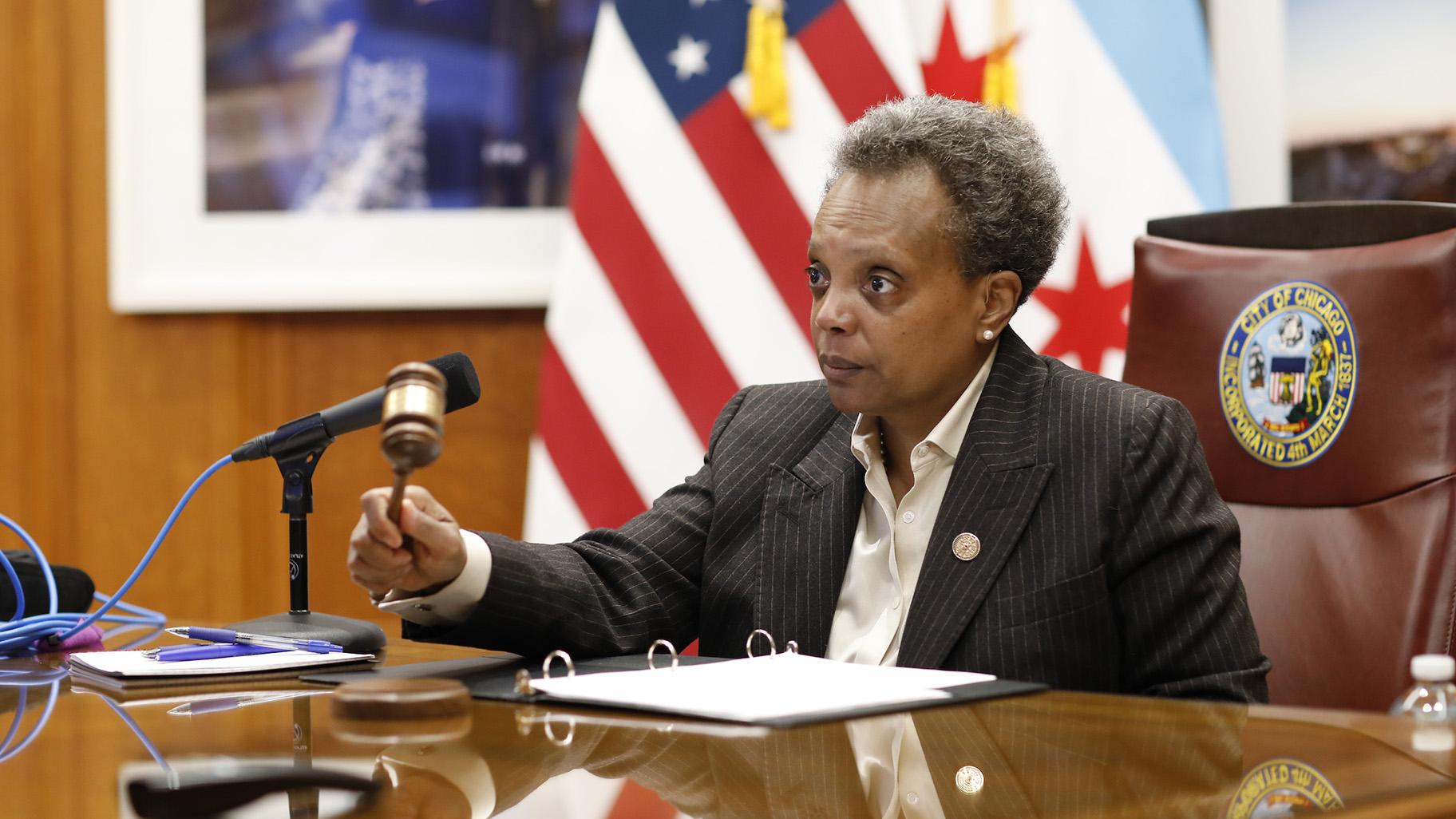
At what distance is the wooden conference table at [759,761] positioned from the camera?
783 mm

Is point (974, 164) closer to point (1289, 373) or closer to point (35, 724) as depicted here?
point (1289, 373)

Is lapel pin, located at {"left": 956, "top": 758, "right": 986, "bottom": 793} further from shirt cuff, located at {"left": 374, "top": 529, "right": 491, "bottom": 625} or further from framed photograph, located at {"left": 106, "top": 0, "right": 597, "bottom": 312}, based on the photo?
framed photograph, located at {"left": 106, "top": 0, "right": 597, "bottom": 312}

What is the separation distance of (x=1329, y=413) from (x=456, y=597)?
103 centimetres

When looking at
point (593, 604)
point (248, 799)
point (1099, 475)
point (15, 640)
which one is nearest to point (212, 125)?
point (15, 640)

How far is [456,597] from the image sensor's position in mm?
1413

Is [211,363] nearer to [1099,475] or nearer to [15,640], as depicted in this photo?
[15,640]

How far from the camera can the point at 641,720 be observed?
1049 millimetres

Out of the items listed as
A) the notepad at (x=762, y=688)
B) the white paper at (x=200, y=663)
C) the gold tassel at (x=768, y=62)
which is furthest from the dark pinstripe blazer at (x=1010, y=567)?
the gold tassel at (x=768, y=62)

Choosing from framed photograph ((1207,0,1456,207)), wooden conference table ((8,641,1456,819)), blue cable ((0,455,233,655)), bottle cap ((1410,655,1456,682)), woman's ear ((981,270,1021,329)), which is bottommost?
blue cable ((0,455,233,655))

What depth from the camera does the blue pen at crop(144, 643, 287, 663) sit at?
4.54ft

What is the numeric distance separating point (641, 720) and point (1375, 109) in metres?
2.03

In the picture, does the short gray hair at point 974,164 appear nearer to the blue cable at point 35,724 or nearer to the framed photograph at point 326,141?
the blue cable at point 35,724

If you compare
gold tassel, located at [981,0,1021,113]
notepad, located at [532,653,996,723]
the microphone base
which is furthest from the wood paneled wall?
notepad, located at [532,653,996,723]

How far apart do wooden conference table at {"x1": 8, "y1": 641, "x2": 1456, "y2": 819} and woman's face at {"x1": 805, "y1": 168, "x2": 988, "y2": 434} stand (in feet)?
1.76
